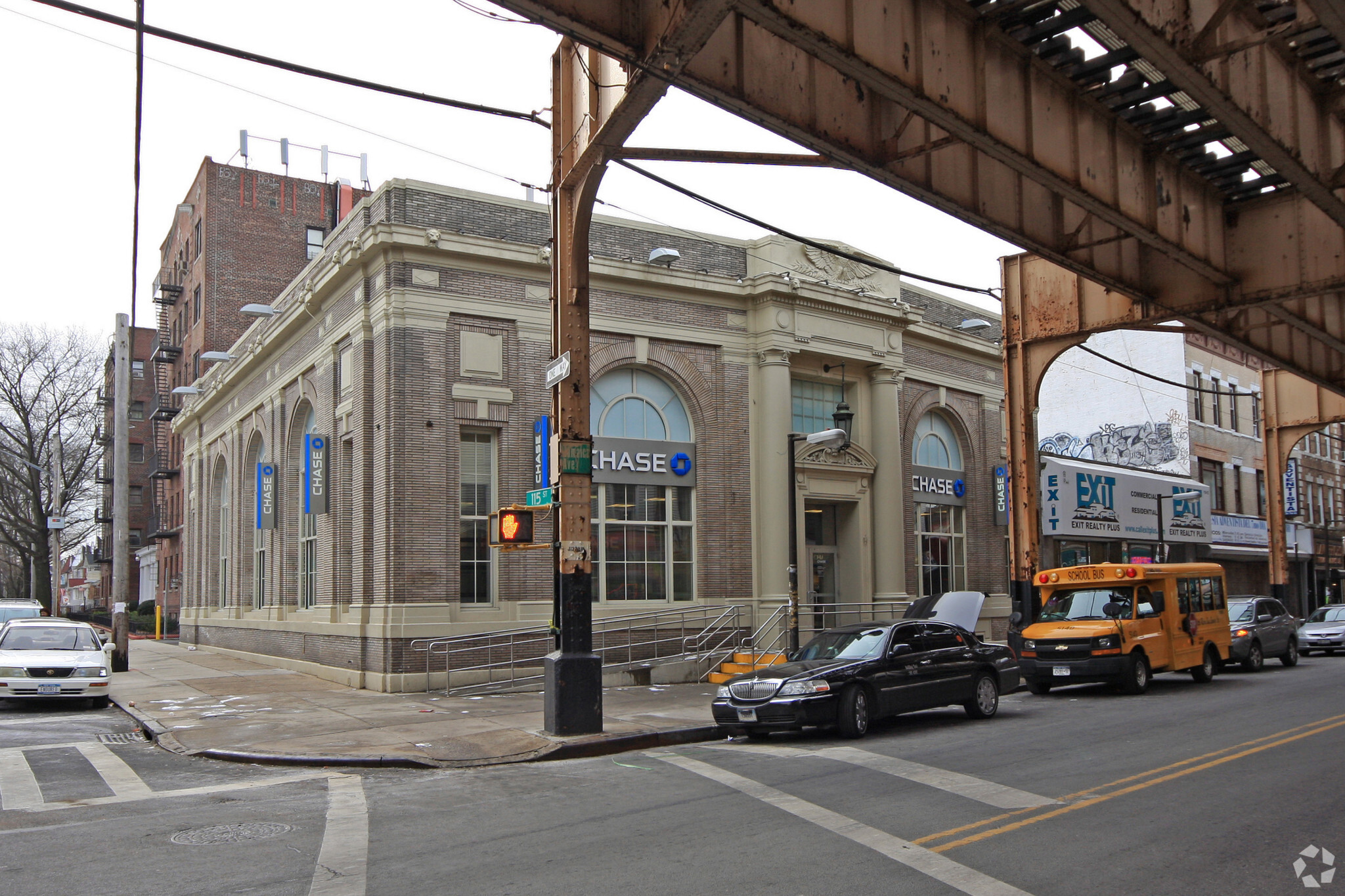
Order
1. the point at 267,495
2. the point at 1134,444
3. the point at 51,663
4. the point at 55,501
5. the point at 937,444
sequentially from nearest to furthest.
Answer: the point at 51,663, the point at 267,495, the point at 937,444, the point at 1134,444, the point at 55,501

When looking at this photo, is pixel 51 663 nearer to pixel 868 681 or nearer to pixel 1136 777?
pixel 868 681

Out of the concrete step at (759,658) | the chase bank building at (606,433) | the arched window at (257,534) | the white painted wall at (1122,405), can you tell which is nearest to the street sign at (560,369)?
the chase bank building at (606,433)

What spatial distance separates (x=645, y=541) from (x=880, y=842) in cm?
1507

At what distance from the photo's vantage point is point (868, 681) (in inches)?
525

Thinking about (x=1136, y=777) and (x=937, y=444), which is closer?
(x=1136, y=777)

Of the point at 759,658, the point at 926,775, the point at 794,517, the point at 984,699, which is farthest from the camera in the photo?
the point at 759,658

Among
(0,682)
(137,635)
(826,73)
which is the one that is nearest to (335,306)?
(0,682)

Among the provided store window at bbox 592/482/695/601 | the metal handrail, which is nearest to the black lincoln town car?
the metal handrail

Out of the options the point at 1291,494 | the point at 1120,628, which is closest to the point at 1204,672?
the point at 1120,628

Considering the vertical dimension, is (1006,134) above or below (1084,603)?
above

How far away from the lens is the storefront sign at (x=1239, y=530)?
4116cm

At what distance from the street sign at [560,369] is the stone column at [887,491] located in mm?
13724

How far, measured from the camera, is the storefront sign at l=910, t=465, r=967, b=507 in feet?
91.7

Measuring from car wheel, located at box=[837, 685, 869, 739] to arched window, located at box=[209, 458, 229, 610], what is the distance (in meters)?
24.8
